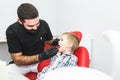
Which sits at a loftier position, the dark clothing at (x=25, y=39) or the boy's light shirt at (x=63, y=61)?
the dark clothing at (x=25, y=39)

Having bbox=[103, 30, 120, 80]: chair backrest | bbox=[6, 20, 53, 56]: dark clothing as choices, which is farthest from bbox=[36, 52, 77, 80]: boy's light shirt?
bbox=[103, 30, 120, 80]: chair backrest

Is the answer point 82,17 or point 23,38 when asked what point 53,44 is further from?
point 82,17

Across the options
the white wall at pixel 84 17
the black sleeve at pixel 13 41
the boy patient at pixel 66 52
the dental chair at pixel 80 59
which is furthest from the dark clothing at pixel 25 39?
the white wall at pixel 84 17

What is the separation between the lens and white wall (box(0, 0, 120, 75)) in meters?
1.80

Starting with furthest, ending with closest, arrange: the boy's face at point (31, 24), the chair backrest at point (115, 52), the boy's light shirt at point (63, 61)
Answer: the boy's face at point (31, 24), the boy's light shirt at point (63, 61), the chair backrest at point (115, 52)

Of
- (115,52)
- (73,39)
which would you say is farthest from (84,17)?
(115,52)

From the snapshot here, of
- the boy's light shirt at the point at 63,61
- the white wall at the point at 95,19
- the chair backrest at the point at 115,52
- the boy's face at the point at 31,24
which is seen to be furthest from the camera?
the white wall at the point at 95,19

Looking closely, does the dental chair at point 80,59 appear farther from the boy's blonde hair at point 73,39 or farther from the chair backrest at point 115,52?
the chair backrest at point 115,52

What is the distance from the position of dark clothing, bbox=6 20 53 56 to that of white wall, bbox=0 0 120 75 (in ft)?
1.61

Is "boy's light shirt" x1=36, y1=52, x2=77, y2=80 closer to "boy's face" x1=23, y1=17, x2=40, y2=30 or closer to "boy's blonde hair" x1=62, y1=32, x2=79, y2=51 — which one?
"boy's blonde hair" x1=62, y1=32, x2=79, y2=51

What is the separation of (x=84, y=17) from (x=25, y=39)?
0.75 meters

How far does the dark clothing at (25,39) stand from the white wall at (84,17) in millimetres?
492

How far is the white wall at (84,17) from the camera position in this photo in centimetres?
180

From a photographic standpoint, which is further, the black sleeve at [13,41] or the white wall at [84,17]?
the white wall at [84,17]
